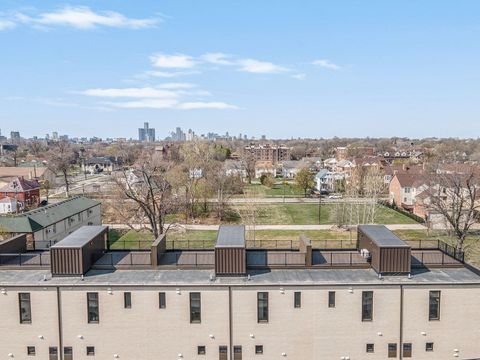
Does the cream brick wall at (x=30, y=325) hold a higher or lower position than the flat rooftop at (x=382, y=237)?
lower

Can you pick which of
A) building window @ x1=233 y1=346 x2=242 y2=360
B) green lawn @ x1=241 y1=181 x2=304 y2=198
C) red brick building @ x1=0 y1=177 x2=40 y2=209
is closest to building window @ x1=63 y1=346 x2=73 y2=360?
building window @ x1=233 y1=346 x2=242 y2=360

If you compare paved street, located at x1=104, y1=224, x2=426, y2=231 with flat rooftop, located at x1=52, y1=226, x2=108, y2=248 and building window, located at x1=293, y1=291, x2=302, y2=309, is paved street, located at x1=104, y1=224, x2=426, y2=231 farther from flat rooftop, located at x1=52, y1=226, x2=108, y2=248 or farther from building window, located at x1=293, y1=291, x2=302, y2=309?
building window, located at x1=293, y1=291, x2=302, y2=309

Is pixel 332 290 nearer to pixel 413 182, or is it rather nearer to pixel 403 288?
pixel 403 288

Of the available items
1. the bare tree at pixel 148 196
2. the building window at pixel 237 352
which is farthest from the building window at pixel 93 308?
the bare tree at pixel 148 196

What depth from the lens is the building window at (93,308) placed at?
68.3 ft

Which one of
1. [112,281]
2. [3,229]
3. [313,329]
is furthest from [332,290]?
[3,229]

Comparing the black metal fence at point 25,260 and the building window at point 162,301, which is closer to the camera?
the building window at point 162,301

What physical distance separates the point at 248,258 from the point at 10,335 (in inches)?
526

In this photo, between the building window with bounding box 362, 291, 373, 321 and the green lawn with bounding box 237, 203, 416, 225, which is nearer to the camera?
the building window with bounding box 362, 291, 373, 321

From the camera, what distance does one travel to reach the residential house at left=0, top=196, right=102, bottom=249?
1657 inches

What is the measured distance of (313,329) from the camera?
68.8ft

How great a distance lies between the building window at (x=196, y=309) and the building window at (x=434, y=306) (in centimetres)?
1204

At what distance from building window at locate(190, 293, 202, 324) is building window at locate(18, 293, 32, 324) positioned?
831cm

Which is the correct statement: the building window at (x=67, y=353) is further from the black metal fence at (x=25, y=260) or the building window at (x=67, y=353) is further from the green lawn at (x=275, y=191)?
the green lawn at (x=275, y=191)
